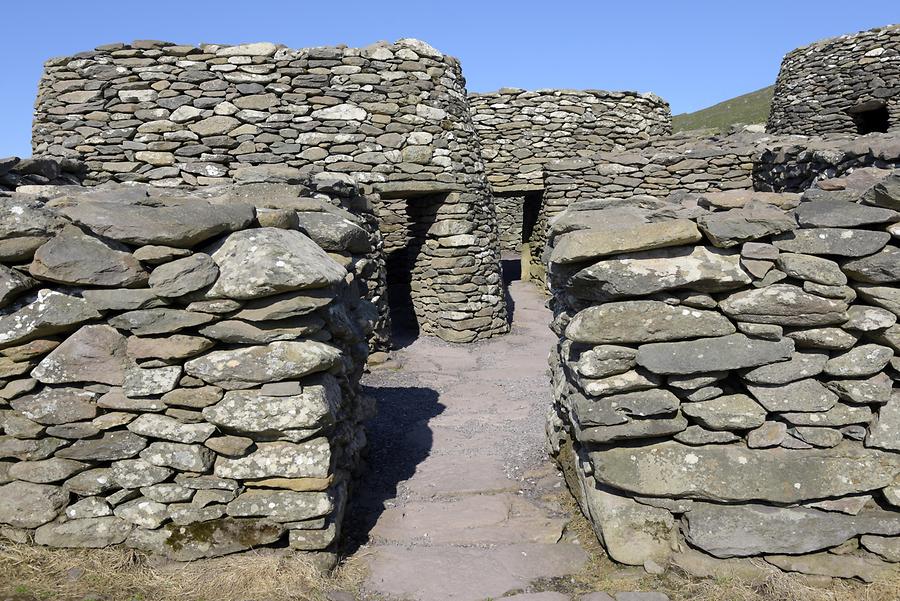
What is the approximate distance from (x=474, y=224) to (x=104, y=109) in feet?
22.6

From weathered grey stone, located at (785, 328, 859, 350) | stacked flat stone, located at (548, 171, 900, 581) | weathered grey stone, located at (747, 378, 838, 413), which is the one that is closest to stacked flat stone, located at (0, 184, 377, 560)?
stacked flat stone, located at (548, 171, 900, 581)

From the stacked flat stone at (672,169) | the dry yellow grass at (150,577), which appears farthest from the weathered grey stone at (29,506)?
the stacked flat stone at (672,169)

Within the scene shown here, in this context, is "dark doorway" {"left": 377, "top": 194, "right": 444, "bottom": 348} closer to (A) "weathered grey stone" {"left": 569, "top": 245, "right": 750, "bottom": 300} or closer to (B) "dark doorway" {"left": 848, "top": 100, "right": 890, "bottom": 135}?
(A) "weathered grey stone" {"left": 569, "top": 245, "right": 750, "bottom": 300}

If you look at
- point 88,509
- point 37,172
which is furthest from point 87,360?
point 37,172

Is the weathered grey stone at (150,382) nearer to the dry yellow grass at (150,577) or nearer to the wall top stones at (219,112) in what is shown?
the dry yellow grass at (150,577)

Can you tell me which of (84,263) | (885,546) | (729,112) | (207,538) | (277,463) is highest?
(729,112)

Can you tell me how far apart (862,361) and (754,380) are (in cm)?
67

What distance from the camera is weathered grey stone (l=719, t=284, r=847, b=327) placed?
3441 millimetres

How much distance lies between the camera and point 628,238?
11.7 ft

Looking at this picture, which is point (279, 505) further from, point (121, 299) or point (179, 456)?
point (121, 299)

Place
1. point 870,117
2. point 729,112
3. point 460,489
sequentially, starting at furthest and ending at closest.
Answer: point 729,112, point 870,117, point 460,489

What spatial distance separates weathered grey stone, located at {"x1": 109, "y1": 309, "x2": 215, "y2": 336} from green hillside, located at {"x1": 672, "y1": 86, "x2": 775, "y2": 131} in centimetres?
5132

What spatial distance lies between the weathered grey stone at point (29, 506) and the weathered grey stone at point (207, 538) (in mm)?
532

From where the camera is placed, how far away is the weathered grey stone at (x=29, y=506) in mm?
3566
